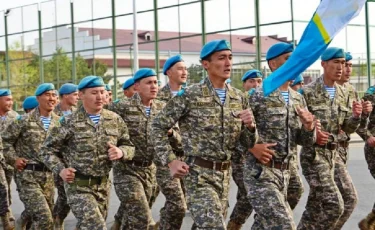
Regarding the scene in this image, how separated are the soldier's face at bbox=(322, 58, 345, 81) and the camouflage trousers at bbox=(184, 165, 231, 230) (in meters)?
2.68

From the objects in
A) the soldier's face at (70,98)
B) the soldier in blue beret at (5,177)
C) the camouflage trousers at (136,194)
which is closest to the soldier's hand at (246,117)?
Answer: the camouflage trousers at (136,194)

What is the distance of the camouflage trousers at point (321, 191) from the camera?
30.3 feet

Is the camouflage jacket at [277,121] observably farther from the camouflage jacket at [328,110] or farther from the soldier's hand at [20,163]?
the soldier's hand at [20,163]

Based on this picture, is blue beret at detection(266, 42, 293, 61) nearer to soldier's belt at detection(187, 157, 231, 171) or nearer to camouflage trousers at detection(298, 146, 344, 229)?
camouflage trousers at detection(298, 146, 344, 229)

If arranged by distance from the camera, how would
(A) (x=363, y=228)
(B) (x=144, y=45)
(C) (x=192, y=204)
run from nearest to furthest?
(C) (x=192, y=204) → (A) (x=363, y=228) → (B) (x=144, y=45)

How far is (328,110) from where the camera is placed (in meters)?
9.96

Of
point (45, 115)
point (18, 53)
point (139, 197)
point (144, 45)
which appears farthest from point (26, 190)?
point (18, 53)

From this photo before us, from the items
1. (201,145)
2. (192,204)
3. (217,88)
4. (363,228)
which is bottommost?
(363,228)

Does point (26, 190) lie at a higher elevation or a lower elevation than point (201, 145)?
lower

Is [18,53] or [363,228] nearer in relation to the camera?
[363,228]

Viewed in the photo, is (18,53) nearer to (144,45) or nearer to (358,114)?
(144,45)

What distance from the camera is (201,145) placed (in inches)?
312

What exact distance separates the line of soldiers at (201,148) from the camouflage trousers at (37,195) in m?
0.02

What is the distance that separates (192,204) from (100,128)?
188cm
